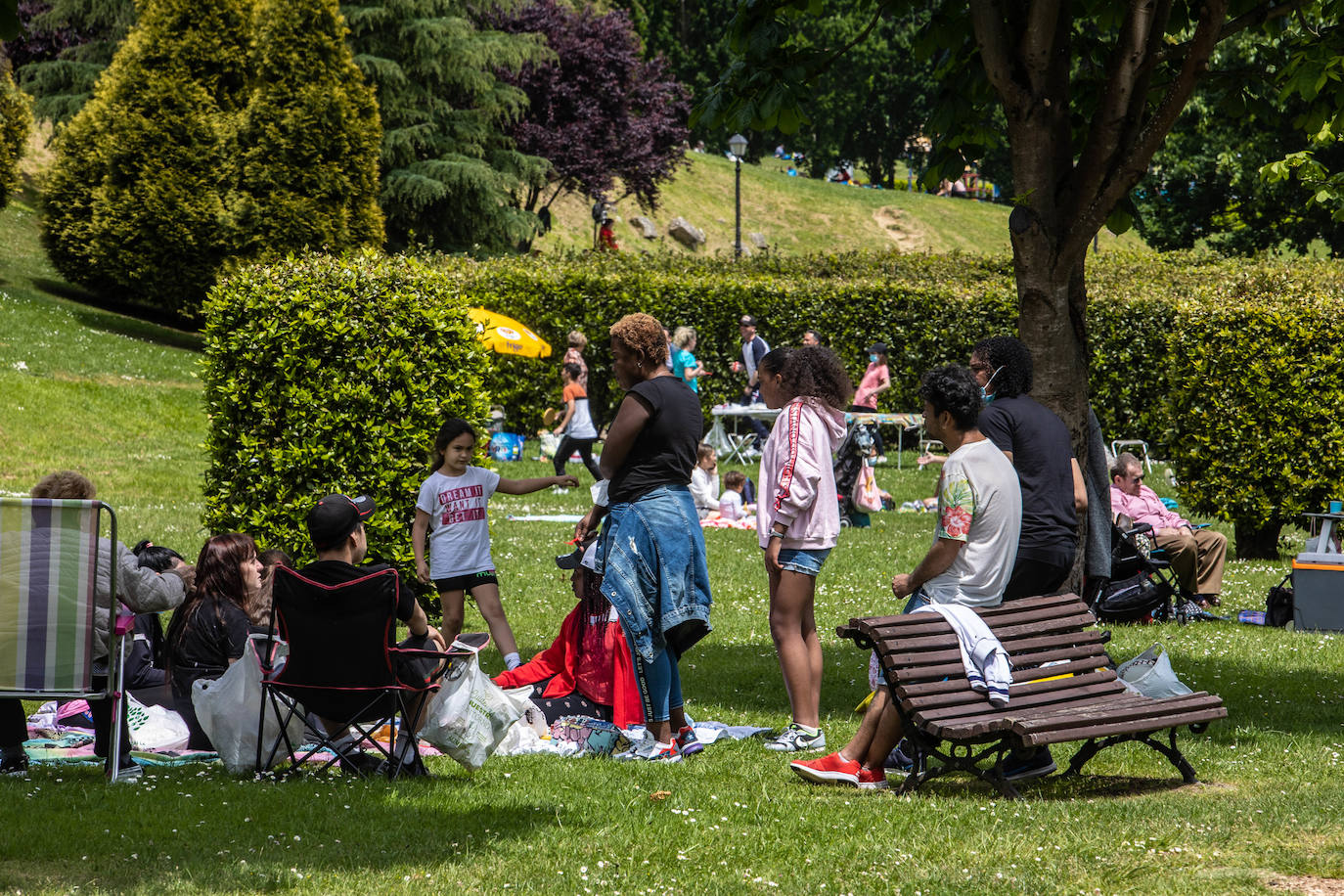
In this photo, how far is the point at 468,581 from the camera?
25.4ft

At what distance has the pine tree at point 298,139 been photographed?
25.6 metres

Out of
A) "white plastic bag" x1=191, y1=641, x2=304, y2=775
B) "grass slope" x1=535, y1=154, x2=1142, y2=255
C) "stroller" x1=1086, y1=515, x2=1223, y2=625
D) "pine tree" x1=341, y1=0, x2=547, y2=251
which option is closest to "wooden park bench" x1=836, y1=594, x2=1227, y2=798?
"white plastic bag" x1=191, y1=641, x2=304, y2=775

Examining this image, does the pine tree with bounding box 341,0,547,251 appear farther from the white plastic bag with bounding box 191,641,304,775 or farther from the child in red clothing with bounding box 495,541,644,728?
the white plastic bag with bounding box 191,641,304,775

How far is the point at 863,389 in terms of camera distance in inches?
759

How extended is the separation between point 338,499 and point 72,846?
1.80 m

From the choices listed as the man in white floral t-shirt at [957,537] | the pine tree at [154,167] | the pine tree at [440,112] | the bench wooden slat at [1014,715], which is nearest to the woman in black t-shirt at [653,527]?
the man in white floral t-shirt at [957,537]

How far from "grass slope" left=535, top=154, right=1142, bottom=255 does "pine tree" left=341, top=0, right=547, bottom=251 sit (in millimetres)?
18909

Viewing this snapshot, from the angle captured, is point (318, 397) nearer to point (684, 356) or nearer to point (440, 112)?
point (684, 356)

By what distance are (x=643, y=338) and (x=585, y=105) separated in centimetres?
3454

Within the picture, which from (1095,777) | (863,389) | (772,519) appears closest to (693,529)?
(772,519)

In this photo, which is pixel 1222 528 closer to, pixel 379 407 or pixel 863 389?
pixel 863 389

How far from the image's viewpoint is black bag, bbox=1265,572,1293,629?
10359 millimetres

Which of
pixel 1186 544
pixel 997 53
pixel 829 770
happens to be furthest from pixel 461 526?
pixel 1186 544

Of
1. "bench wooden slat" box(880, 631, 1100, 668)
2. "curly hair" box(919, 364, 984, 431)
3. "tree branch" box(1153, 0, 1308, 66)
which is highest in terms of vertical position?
"tree branch" box(1153, 0, 1308, 66)
